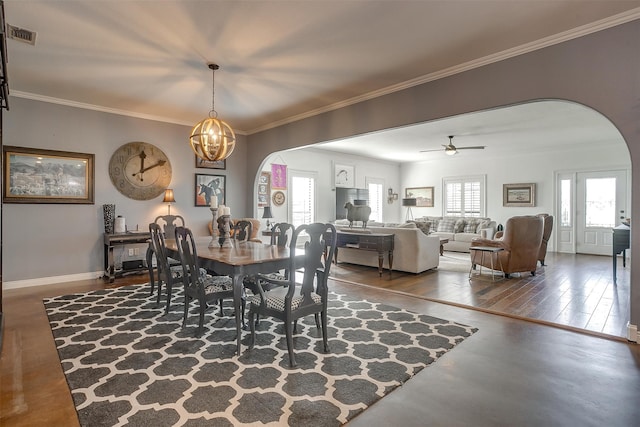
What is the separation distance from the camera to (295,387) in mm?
2145

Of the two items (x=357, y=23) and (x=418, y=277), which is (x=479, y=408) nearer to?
(x=357, y=23)

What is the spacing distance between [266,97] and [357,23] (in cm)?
224

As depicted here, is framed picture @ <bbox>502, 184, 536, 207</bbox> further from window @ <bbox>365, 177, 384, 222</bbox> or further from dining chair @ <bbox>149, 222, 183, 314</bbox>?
dining chair @ <bbox>149, 222, 183, 314</bbox>

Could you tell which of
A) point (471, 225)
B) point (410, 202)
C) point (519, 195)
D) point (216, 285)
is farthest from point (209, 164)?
point (519, 195)

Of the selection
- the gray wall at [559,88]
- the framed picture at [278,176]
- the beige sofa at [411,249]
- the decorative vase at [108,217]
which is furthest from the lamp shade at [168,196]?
the gray wall at [559,88]

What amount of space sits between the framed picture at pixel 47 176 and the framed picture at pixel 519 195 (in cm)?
978

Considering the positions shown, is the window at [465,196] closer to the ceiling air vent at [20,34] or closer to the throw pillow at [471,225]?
the throw pillow at [471,225]

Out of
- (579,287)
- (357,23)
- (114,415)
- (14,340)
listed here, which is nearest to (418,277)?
(579,287)

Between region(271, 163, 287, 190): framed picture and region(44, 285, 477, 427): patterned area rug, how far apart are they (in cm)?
448

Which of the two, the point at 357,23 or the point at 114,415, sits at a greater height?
the point at 357,23

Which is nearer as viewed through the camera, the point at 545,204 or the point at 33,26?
the point at 33,26

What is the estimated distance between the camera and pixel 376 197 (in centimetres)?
1068

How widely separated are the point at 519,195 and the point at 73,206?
1015 centimetres

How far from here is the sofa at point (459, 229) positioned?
8430 mm
